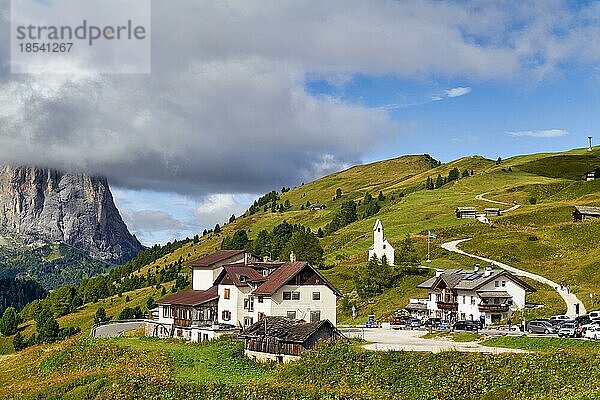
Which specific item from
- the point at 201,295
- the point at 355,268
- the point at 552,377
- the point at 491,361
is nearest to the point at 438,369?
the point at 491,361

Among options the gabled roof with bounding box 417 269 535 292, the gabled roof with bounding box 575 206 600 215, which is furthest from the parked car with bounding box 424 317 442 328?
the gabled roof with bounding box 575 206 600 215

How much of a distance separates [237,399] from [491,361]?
648 inches

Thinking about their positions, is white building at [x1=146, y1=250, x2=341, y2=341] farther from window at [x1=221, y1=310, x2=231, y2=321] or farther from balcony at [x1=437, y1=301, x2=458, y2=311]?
balcony at [x1=437, y1=301, x2=458, y2=311]

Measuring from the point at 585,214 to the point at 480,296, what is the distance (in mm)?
66779

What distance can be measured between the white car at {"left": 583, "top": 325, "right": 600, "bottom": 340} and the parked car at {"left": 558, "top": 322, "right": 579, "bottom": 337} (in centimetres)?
90

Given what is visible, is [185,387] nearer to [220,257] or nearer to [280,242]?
[220,257]

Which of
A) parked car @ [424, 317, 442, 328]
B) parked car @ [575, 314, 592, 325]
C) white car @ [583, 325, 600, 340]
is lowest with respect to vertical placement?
parked car @ [424, 317, 442, 328]

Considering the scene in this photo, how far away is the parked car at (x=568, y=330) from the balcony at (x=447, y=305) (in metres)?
24.5

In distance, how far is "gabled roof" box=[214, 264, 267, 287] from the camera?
7575 centimetres

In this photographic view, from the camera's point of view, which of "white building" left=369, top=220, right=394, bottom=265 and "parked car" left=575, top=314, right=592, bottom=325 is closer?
"parked car" left=575, top=314, right=592, bottom=325

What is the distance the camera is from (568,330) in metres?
59.1

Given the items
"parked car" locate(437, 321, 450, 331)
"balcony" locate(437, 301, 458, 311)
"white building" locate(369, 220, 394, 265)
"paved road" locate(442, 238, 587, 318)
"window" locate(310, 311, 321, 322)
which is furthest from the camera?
"white building" locate(369, 220, 394, 265)

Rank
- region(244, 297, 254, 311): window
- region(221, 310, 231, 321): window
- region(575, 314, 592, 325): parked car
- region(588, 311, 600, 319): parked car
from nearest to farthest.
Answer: region(575, 314, 592, 325): parked car → region(588, 311, 600, 319): parked car → region(244, 297, 254, 311): window → region(221, 310, 231, 321): window

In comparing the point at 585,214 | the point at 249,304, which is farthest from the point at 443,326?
the point at 585,214
